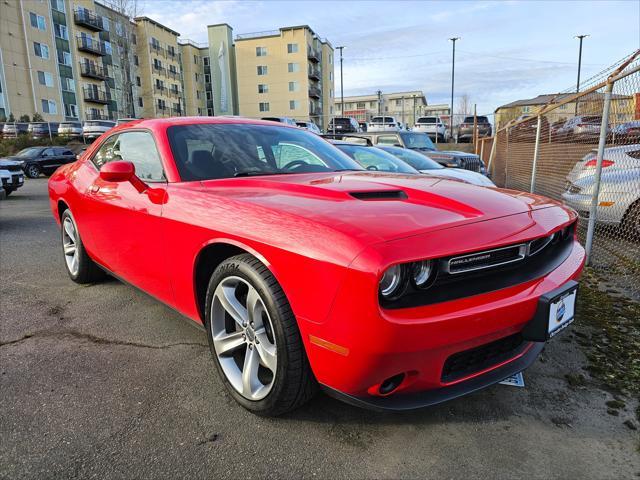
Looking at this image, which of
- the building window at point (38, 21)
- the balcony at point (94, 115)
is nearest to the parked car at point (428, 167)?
the building window at point (38, 21)

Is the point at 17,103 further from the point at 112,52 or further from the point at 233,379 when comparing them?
the point at 233,379

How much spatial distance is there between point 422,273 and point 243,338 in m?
0.98

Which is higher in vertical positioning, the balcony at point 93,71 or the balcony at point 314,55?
the balcony at point 314,55

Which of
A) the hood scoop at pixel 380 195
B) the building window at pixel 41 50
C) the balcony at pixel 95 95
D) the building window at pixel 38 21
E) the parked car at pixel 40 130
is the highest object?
the building window at pixel 38 21

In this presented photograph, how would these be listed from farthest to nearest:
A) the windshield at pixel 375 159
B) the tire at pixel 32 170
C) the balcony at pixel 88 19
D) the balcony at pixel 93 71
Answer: the balcony at pixel 93 71 < the balcony at pixel 88 19 < the tire at pixel 32 170 < the windshield at pixel 375 159

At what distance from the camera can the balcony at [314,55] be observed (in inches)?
2324

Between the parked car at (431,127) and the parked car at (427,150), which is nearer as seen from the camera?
the parked car at (427,150)

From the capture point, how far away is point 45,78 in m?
40.5

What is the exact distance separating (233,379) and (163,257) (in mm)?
842

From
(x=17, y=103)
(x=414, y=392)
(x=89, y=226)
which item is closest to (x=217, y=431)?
(x=414, y=392)

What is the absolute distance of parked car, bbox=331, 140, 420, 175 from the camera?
6547mm

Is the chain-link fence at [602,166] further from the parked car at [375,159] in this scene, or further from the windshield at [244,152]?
the windshield at [244,152]

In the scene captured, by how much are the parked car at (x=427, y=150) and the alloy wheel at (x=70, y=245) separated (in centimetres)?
778

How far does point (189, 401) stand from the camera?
7.38ft
